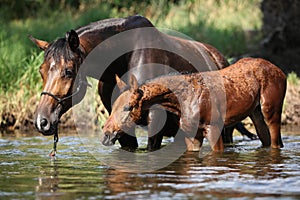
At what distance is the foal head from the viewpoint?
8.47 metres

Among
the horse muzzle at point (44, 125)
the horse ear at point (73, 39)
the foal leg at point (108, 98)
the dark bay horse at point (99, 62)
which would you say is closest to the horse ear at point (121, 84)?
the dark bay horse at point (99, 62)

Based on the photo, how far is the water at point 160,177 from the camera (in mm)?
6281

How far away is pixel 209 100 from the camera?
29.1 ft

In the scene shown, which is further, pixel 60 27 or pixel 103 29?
pixel 60 27

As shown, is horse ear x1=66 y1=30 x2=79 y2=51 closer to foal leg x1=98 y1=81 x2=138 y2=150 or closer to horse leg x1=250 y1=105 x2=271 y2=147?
foal leg x1=98 y1=81 x2=138 y2=150

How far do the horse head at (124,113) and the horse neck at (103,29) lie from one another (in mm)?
837

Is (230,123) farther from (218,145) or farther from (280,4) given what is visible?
(280,4)

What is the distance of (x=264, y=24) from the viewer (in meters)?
19.4

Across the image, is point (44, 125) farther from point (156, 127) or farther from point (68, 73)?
point (156, 127)

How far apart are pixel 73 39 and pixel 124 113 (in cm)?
102

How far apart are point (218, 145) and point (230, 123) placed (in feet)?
1.34

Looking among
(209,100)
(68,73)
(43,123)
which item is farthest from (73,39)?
(209,100)

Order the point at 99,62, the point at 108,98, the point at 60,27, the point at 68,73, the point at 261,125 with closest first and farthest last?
the point at 68,73, the point at 99,62, the point at 108,98, the point at 261,125, the point at 60,27

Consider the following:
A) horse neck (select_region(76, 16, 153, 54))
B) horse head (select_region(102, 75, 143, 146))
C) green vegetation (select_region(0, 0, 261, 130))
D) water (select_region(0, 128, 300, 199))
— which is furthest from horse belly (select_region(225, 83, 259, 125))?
green vegetation (select_region(0, 0, 261, 130))
